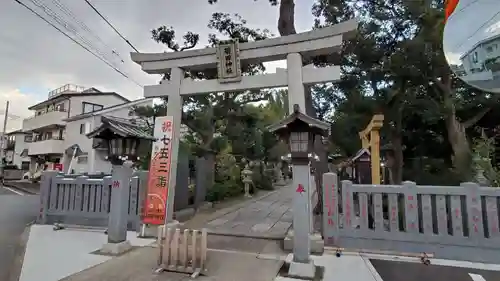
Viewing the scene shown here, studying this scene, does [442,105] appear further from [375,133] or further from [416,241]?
[416,241]

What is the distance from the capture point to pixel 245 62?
21.8 feet

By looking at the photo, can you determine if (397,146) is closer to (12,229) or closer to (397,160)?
(397,160)

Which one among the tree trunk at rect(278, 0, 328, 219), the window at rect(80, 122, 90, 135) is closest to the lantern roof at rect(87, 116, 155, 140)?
the tree trunk at rect(278, 0, 328, 219)

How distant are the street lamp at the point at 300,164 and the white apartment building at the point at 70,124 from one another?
18.6 metres

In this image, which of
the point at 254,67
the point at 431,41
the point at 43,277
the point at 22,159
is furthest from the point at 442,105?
the point at 22,159

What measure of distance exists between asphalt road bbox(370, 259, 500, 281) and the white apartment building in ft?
64.5

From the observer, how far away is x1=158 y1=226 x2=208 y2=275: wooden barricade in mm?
4125

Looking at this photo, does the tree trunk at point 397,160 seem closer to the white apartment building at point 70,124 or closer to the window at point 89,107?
the white apartment building at point 70,124

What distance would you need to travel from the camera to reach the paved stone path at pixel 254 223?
6543 mm

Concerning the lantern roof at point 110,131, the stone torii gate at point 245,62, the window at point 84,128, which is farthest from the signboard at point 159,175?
the window at point 84,128

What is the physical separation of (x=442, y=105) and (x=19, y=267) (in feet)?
35.5

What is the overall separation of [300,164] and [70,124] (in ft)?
77.4

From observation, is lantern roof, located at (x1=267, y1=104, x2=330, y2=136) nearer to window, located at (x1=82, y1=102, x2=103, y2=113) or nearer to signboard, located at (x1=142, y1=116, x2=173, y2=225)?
signboard, located at (x1=142, y1=116, x2=173, y2=225)

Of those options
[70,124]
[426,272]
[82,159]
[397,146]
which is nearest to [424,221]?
[426,272]
